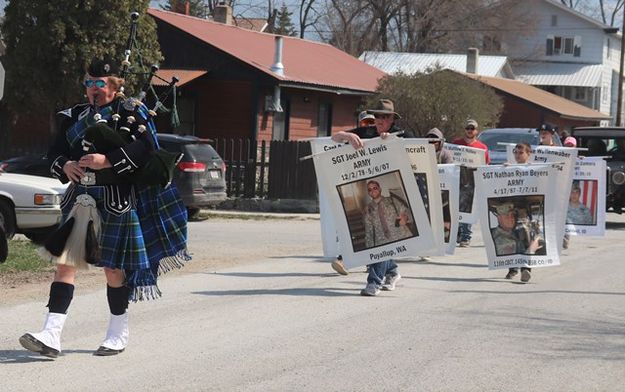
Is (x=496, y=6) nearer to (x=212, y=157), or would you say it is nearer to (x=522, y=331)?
(x=212, y=157)

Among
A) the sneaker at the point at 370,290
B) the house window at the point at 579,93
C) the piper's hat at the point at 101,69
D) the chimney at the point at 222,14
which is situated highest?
the chimney at the point at 222,14

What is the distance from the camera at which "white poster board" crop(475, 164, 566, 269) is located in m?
11.9

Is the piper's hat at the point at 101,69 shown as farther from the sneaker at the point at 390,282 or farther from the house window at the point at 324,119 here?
the house window at the point at 324,119

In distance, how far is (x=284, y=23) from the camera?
73.6 metres

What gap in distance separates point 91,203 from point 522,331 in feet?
12.5

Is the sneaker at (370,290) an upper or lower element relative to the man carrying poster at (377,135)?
lower

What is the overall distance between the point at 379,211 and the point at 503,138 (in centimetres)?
1438

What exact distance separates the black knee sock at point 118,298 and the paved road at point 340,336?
1.08ft

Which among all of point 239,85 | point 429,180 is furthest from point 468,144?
point 239,85

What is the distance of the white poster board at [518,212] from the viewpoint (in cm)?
1195

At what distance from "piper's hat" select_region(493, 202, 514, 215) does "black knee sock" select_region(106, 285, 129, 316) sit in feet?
19.7

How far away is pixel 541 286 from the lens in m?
11.7

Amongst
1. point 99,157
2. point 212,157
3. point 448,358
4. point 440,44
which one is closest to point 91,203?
point 99,157

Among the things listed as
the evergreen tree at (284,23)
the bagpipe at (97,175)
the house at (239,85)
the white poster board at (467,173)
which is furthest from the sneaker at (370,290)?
the evergreen tree at (284,23)
